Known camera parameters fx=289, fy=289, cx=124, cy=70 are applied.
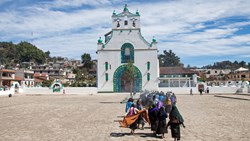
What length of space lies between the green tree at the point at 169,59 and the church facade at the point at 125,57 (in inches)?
3216

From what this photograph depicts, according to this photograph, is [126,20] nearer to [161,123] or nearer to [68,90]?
[68,90]

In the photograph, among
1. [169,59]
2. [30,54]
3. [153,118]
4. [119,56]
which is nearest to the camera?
[153,118]

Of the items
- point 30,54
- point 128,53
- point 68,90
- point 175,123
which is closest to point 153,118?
point 175,123

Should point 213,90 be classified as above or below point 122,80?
below

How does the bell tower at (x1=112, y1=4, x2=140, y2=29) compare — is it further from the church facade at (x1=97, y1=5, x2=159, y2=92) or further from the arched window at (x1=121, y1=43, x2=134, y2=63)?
the arched window at (x1=121, y1=43, x2=134, y2=63)

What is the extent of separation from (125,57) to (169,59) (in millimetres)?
87448

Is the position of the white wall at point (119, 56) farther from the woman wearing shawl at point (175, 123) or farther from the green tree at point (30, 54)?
the green tree at point (30, 54)

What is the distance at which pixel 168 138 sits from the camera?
912 cm

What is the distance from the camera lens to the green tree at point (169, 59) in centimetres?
12938

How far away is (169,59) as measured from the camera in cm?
13275

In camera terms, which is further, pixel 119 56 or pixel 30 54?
pixel 30 54

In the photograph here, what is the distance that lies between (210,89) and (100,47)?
1890 centimetres

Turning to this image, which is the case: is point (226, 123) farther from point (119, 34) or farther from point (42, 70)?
point (42, 70)

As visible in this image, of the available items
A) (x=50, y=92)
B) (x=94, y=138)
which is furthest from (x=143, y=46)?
(x=94, y=138)
